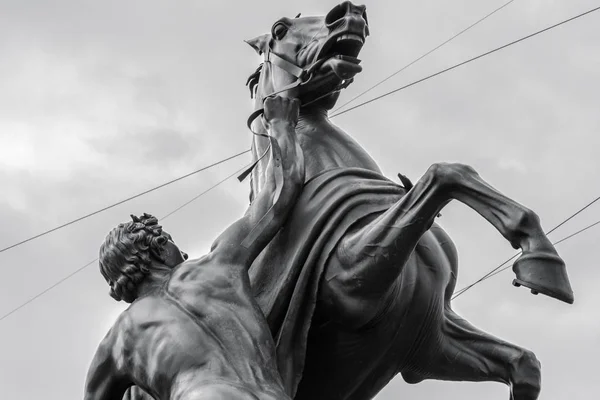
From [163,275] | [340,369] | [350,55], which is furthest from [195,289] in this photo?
[350,55]

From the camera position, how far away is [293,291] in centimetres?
812

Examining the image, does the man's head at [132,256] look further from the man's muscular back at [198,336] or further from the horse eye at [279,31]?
the horse eye at [279,31]

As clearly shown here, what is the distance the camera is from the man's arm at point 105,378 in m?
8.12

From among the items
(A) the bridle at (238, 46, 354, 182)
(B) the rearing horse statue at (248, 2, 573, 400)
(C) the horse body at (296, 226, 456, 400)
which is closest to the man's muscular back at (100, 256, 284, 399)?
(B) the rearing horse statue at (248, 2, 573, 400)

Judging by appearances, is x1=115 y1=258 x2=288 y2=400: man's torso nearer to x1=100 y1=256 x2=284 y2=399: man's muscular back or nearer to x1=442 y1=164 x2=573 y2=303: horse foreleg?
x1=100 y1=256 x2=284 y2=399: man's muscular back

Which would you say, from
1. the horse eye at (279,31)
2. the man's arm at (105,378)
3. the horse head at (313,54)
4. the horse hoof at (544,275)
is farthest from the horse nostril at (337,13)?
the man's arm at (105,378)

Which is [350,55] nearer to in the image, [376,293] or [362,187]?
[362,187]

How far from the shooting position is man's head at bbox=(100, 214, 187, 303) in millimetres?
8156

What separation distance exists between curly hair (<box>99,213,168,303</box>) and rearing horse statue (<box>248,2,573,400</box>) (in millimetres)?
548

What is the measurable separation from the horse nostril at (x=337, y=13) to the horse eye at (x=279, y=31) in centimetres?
39

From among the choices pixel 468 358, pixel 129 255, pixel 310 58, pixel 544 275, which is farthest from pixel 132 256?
pixel 544 275

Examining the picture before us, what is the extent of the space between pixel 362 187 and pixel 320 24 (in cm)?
101

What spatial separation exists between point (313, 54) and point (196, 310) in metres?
1.53

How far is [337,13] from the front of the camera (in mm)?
8477
